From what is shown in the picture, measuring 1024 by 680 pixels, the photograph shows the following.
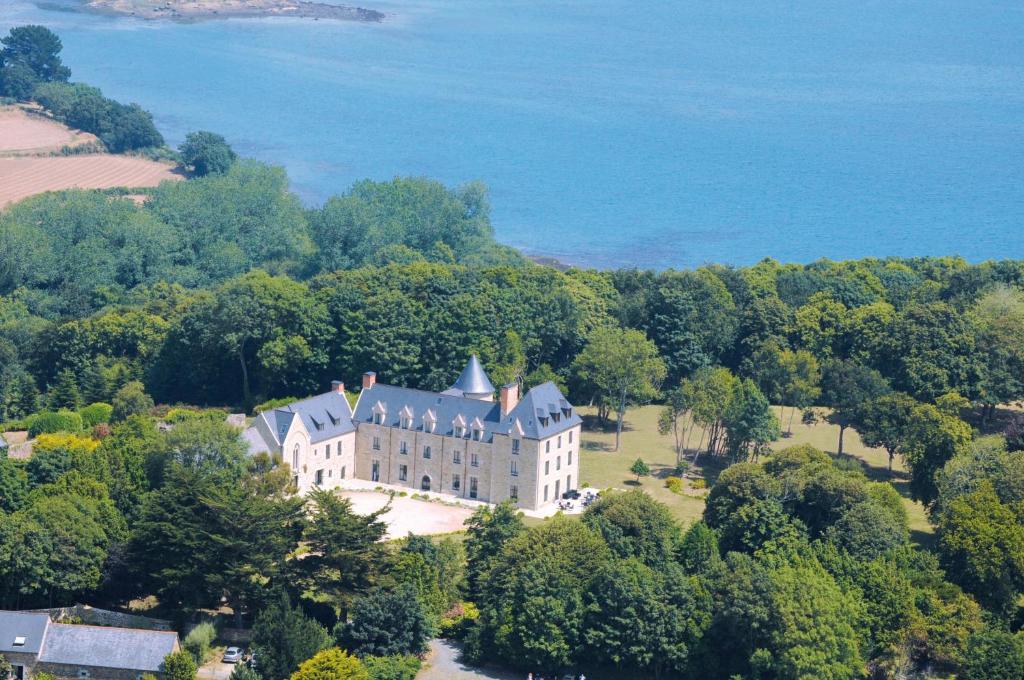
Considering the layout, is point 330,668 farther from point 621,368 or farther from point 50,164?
point 50,164

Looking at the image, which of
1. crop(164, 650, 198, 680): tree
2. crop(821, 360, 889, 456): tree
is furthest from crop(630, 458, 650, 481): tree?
crop(164, 650, 198, 680): tree

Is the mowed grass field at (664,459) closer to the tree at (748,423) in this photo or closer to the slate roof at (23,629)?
the tree at (748,423)

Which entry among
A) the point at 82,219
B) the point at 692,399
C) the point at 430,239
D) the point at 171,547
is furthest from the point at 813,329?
the point at 82,219

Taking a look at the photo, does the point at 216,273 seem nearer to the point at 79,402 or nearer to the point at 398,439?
the point at 79,402

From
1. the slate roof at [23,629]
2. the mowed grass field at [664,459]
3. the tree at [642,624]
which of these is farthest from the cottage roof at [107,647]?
the mowed grass field at [664,459]

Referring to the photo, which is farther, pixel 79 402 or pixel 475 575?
pixel 79 402

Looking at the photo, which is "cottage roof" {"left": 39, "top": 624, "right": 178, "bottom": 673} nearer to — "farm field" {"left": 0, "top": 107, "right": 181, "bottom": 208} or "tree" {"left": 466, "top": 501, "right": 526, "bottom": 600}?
"tree" {"left": 466, "top": 501, "right": 526, "bottom": 600}
